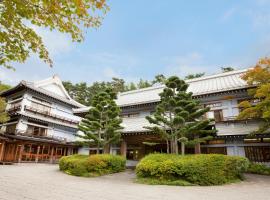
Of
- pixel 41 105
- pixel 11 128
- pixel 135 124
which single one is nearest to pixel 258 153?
pixel 135 124

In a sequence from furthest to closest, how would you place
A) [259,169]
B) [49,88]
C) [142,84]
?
[142,84] < [49,88] < [259,169]

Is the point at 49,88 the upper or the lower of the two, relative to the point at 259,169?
upper

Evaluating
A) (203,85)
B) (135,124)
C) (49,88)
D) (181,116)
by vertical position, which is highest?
(49,88)

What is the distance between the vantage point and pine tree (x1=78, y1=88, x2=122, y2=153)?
48.2 feet

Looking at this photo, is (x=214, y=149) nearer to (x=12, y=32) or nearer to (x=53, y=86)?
(x=12, y=32)

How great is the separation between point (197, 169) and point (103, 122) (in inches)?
330

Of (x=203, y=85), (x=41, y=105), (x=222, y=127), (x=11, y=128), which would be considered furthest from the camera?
(x=41, y=105)

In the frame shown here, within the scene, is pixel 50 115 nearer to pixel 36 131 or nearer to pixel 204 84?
pixel 36 131

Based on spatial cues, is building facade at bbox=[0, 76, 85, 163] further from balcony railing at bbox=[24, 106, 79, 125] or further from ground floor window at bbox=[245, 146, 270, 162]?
ground floor window at bbox=[245, 146, 270, 162]

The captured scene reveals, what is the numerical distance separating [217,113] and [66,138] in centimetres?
2094

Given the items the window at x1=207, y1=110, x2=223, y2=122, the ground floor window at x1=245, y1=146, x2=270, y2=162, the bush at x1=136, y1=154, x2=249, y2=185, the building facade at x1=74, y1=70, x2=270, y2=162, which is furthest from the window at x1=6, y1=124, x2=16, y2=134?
the ground floor window at x1=245, y1=146, x2=270, y2=162

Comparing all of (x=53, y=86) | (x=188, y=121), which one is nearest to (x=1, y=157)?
(x=53, y=86)

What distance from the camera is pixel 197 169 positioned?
9188 mm

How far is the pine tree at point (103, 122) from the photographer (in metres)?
14.7
